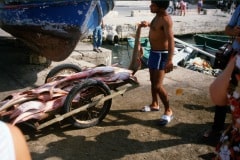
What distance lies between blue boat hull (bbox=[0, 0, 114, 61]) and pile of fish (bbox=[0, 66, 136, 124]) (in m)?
2.05

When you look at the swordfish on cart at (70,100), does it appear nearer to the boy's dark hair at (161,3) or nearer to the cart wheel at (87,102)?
the cart wheel at (87,102)

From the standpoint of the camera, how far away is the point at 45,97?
499cm

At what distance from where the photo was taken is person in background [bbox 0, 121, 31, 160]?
1.51 metres

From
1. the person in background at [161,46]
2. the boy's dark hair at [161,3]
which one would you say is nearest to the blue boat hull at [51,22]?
the person in background at [161,46]

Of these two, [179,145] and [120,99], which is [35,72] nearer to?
[120,99]

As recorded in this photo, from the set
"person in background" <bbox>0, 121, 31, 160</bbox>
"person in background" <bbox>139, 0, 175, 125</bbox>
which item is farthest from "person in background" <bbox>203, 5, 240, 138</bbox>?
"person in background" <bbox>0, 121, 31, 160</bbox>

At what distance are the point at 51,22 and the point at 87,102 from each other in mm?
2811

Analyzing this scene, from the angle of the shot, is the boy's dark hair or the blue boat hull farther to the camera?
the blue boat hull

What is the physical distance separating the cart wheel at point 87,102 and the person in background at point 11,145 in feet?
10.8

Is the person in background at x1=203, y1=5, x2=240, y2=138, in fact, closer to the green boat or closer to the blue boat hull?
the blue boat hull

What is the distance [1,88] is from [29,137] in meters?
2.27

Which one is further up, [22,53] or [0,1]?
[0,1]

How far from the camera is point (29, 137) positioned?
4.96m

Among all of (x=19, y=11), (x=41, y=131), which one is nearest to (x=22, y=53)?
(x=19, y=11)
